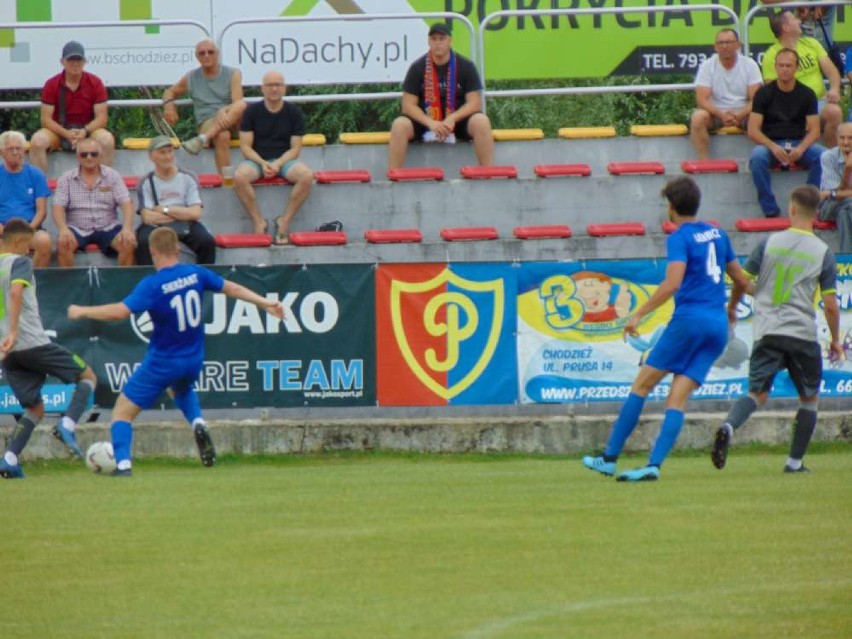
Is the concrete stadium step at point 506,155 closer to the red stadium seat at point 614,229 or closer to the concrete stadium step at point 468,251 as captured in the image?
the red stadium seat at point 614,229

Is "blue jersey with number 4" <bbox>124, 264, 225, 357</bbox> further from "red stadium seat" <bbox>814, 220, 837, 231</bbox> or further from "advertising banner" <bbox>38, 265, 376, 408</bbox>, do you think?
"red stadium seat" <bbox>814, 220, 837, 231</bbox>

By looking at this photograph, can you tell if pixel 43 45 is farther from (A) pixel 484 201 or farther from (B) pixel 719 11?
(B) pixel 719 11

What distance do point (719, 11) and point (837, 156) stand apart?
151 inches

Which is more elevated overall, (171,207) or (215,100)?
(215,100)

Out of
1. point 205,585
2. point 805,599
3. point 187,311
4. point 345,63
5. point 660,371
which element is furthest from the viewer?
point 345,63

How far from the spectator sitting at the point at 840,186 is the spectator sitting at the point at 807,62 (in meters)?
1.19

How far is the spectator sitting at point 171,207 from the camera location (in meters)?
17.1

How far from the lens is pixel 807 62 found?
1984 cm

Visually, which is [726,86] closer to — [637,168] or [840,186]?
[637,168]

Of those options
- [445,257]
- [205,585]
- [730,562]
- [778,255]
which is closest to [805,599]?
[730,562]

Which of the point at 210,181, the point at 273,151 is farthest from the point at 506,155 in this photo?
the point at 210,181

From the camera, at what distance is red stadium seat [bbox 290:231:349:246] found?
58.9ft

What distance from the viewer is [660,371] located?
11.6 meters

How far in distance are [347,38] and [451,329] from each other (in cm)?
537
